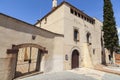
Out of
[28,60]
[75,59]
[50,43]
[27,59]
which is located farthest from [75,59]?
[27,59]

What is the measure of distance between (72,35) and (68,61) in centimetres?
382

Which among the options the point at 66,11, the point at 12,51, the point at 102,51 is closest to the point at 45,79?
the point at 12,51

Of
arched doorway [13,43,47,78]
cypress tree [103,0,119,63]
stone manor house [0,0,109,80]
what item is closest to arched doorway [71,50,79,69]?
stone manor house [0,0,109,80]

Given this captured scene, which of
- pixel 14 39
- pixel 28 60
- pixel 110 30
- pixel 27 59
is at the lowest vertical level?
pixel 28 60

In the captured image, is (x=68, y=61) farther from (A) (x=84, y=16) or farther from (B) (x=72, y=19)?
(A) (x=84, y=16)

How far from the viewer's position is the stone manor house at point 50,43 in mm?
9562

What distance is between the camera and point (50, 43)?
45.1 feet

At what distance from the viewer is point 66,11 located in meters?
16.2

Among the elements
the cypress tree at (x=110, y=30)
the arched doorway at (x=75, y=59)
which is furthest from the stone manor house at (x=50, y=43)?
the cypress tree at (x=110, y=30)

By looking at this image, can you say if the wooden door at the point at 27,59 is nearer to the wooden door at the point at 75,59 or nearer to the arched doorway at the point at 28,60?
the arched doorway at the point at 28,60

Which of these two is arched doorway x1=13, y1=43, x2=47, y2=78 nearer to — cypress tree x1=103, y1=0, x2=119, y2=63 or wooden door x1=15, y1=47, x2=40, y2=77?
wooden door x1=15, y1=47, x2=40, y2=77

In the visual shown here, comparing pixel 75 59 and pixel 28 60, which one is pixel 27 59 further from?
pixel 75 59

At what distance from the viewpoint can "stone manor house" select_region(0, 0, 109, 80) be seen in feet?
31.4

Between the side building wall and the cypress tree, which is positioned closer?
the side building wall
